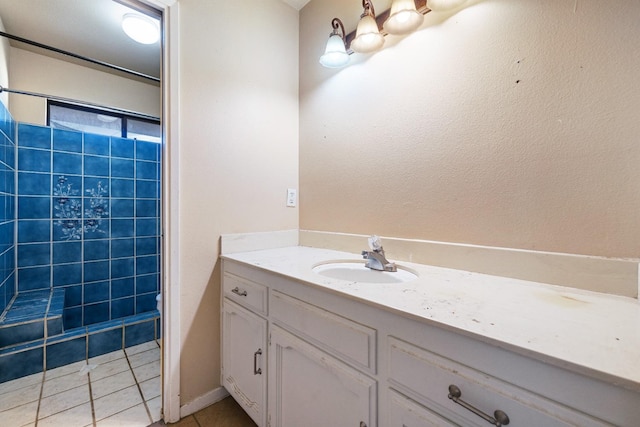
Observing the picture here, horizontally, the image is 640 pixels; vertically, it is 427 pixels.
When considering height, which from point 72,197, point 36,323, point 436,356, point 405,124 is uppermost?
point 405,124

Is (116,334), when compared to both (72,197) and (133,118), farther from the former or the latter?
(133,118)

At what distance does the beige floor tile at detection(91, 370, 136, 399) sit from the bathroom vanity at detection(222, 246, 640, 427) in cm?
89

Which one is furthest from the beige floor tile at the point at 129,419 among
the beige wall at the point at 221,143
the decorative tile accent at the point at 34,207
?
the decorative tile accent at the point at 34,207

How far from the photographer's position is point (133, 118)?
8.96 ft

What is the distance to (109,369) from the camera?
1.68 m

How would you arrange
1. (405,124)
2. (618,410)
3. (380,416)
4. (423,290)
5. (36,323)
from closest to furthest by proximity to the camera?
(618,410)
(380,416)
(423,290)
(405,124)
(36,323)

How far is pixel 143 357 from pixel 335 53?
235 centimetres

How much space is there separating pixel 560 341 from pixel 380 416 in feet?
1.55

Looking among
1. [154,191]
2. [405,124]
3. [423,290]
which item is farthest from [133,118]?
[423,290]

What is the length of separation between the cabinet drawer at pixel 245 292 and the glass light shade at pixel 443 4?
1.34 m

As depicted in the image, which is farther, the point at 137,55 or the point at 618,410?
the point at 137,55

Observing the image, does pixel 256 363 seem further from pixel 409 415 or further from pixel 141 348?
pixel 141 348

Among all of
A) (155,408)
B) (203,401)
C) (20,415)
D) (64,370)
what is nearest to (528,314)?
(203,401)

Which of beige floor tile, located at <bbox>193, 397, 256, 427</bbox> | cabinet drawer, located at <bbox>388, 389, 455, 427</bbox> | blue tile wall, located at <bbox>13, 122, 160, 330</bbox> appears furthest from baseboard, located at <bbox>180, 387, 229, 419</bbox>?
blue tile wall, located at <bbox>13, 122, 160, 330</bbox>
